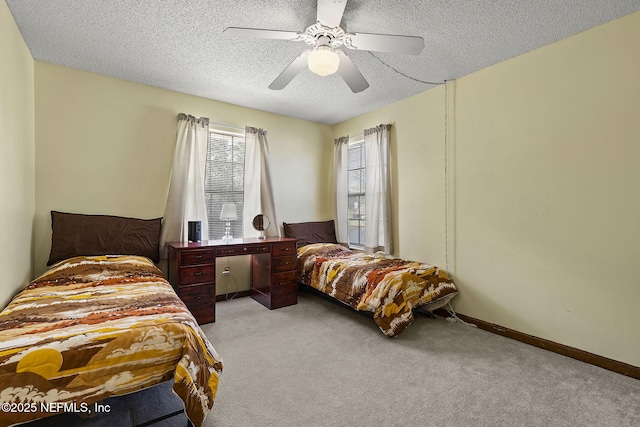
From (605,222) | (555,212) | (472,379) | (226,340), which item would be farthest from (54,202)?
(605,222)

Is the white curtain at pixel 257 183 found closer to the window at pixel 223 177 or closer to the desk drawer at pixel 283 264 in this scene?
the window at pixel 223 177

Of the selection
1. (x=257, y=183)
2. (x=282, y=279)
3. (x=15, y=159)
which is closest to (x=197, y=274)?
(x=282, y=279)

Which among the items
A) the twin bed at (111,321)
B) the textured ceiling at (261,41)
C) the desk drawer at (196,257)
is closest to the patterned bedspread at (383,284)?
the twin bed at (111,321)

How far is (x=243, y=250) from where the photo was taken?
3477mm

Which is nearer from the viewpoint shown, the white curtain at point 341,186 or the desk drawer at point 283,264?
the desk drawer at point 283,264

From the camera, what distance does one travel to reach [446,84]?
3.41 m

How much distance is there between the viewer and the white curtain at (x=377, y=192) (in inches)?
158

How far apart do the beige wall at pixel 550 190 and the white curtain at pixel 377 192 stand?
584 mm

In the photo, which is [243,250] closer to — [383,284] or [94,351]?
[383,284]

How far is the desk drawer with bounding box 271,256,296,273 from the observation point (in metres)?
3.68

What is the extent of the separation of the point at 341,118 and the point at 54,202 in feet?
12.3

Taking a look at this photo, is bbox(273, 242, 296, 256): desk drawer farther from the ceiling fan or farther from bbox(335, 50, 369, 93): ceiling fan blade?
the ceiling fan

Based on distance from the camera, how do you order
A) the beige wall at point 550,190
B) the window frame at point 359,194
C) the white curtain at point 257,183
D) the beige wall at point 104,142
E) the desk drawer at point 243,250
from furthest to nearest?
the window frame at point 359,194
the white curtain at point 257,183
the desk drawer at point 243,250
the beige wall at point 104,142
the beige wall at point 550,190

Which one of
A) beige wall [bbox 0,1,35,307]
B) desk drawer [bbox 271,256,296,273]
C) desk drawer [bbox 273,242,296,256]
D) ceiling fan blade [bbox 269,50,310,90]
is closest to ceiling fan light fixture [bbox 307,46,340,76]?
ceiling fan blade [bbox 269,50,310,90]
